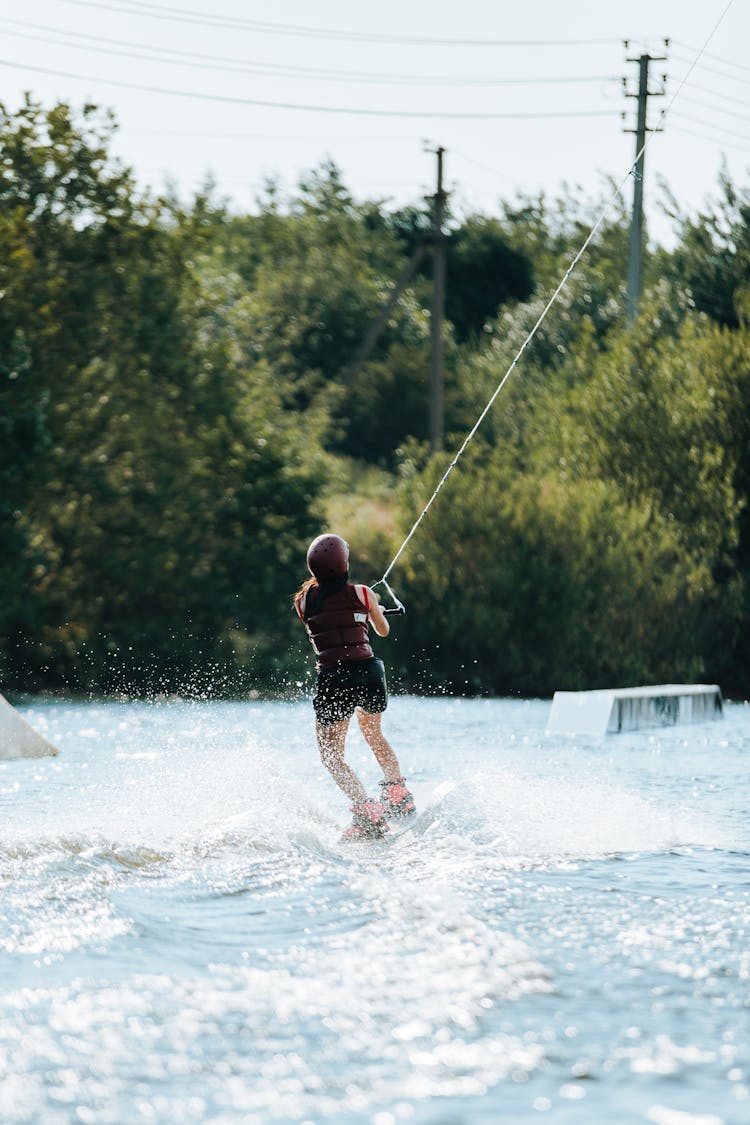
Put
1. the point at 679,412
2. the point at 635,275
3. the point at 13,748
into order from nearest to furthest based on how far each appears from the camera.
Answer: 1. the point at 13,748
2. the point at 679,412
3. the point at 635,275

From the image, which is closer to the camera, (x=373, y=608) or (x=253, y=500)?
(x=373, y=608)

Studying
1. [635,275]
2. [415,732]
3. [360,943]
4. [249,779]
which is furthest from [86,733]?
[635,275]

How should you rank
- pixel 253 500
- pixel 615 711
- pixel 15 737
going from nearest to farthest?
pixel 15 737 → pixel 615 711 → pixel 253 500

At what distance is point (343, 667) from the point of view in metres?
9.44

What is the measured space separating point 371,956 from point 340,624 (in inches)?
127

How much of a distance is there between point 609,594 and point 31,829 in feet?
51.4

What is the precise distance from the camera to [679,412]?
26.1 meters

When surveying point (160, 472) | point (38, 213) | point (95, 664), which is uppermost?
point (38, 213)

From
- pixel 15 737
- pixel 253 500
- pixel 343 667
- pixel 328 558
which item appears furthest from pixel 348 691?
pixel 253 500

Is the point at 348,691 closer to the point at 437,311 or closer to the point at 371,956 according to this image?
the point at 371,956

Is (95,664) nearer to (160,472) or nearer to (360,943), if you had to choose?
(160,472)

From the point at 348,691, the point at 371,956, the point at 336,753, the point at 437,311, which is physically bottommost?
the point at 371,956

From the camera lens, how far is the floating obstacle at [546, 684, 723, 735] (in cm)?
1777

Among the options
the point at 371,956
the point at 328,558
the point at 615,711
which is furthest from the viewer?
the point at 615,711
